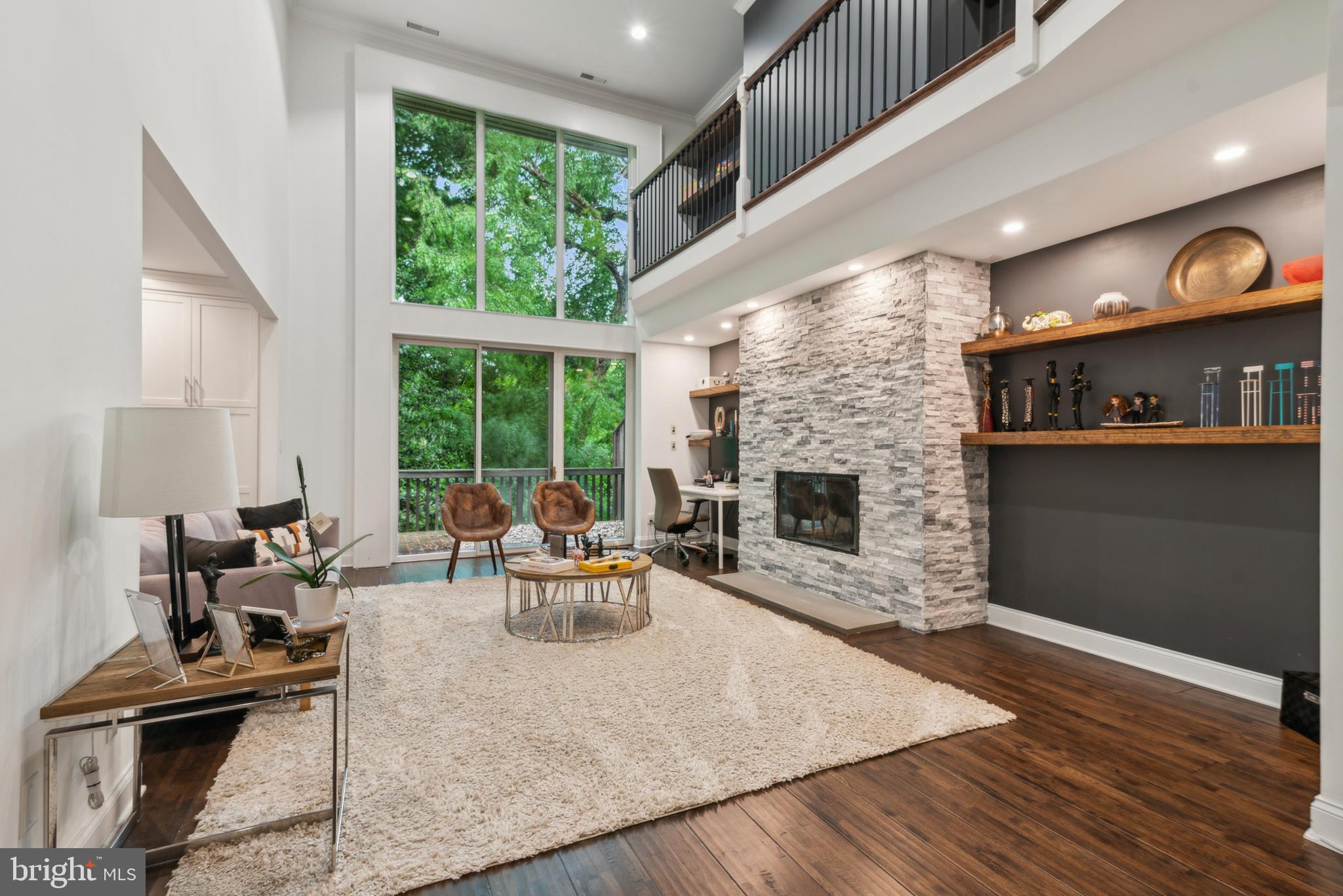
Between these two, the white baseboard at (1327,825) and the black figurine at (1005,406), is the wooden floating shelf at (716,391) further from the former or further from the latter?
the white baseboard at (1327,825)

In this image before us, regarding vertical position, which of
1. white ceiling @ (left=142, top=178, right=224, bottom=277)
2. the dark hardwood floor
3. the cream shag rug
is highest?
white ceiling @ (left=142, top=178, right=224, bottom=277)

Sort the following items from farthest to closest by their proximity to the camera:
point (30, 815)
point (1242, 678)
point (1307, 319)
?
point (1242, 678) → point (1307, 319) → point (30, 815)

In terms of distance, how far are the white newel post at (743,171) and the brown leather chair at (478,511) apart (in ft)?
10.2

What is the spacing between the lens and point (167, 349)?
4531mm

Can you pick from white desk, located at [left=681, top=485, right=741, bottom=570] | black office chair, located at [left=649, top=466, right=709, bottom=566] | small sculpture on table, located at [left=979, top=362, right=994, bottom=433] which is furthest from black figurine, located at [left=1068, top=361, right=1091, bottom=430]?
black office chair, located at [left=649, top=466, right=709, bottom=566]

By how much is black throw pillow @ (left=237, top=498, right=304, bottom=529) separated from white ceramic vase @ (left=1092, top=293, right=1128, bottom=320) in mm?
5053

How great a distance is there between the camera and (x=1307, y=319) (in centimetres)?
266

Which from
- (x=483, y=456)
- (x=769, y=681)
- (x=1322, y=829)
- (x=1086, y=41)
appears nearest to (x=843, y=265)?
(x=1086, y=41)

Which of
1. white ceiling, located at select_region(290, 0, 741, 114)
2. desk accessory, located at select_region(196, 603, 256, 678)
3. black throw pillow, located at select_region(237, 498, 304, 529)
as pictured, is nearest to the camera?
desk accessory, located at select_region(196, 603, 256, 678)

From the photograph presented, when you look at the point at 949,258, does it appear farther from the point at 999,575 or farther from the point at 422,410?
the point at 422,410

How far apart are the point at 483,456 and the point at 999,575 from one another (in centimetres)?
484

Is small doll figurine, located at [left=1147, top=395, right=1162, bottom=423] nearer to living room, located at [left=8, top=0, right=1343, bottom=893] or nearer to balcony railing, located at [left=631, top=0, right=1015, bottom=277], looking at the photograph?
living room, located at [left=8, top=0, right=1343, bottom=893]

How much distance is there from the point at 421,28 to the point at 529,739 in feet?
21.2

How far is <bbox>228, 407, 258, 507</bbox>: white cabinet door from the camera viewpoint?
490 centimetres
